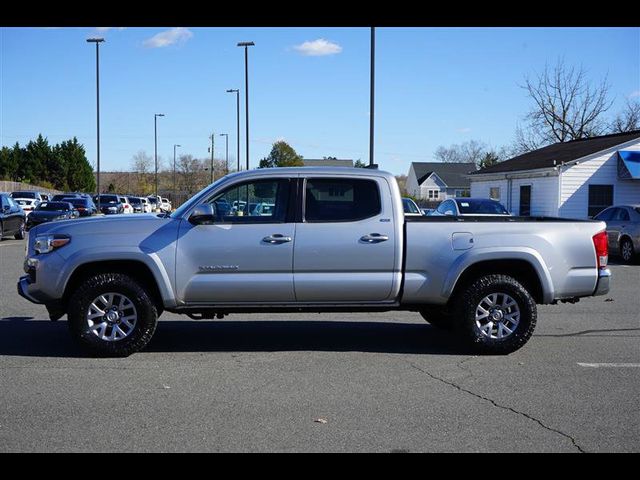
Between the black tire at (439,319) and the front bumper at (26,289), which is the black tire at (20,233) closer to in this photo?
the front bumper at (26,289)

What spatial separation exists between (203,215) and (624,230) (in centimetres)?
1501

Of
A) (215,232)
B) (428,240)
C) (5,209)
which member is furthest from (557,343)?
(5,209)

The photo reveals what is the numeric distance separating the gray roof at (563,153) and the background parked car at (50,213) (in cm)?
1974

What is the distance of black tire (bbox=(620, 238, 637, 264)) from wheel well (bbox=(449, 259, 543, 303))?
40.4 ft

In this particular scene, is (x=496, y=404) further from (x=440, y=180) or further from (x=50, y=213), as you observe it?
(x=440, y=180)

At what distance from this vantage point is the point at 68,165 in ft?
280

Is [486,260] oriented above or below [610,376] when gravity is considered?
above

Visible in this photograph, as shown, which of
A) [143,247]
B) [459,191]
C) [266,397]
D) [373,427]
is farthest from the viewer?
[459,191]

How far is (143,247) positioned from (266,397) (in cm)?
226

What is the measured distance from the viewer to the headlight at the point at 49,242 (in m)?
7.68

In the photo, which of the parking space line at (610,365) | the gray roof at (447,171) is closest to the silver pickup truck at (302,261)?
the parking space line at (610,365)

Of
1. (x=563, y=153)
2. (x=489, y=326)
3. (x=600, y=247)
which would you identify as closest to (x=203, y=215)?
(x=489, y=326)

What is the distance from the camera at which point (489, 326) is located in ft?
26.3
